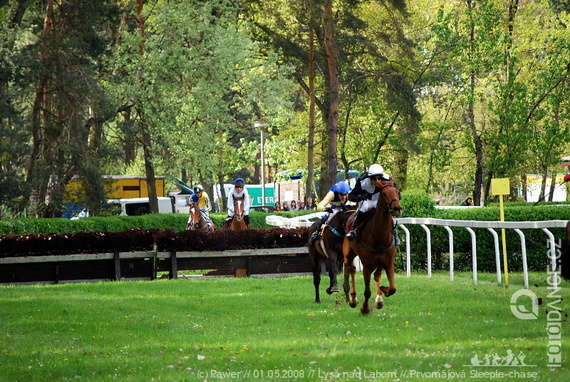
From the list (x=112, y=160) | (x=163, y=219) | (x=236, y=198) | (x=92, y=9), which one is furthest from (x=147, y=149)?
(x=236, y=198)

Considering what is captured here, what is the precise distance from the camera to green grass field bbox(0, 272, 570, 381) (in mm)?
7936

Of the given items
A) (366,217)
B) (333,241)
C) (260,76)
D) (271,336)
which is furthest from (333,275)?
(260,76)

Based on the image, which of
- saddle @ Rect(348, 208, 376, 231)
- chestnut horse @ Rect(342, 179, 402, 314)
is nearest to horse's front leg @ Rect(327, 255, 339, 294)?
chestnut horse @ Rect(342, 179, 402, 314)

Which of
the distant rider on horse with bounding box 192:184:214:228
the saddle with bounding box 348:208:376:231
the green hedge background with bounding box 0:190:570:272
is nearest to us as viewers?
the saddle with bounding box 348:208:376:231

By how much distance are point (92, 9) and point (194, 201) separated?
363 inches

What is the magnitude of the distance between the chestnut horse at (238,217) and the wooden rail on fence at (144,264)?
246cm

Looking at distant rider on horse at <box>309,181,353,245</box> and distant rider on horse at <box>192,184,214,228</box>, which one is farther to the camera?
distant rider on horse at <box>192,184,214,228</box>

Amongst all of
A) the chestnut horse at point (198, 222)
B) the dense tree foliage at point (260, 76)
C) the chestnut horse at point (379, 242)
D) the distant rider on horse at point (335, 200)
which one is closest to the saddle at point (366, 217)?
the chestnut horse at point (379, 242)

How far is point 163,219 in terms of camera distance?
32.7m

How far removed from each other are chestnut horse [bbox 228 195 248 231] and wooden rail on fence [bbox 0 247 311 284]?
2.46 metres

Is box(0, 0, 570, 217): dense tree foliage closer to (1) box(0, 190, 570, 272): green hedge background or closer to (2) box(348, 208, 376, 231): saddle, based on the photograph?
(1) box(0, 190, 570, 272): green hedge background

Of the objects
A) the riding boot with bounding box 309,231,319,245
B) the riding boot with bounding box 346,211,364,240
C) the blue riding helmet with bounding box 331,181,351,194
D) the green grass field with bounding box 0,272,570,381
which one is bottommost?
the green grass field with bounding box 0,272,570,381

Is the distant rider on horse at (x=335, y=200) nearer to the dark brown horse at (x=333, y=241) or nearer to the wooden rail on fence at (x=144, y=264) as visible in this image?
the dark brown horse at (x=333, y=241)

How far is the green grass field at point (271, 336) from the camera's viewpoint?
26.0ft
